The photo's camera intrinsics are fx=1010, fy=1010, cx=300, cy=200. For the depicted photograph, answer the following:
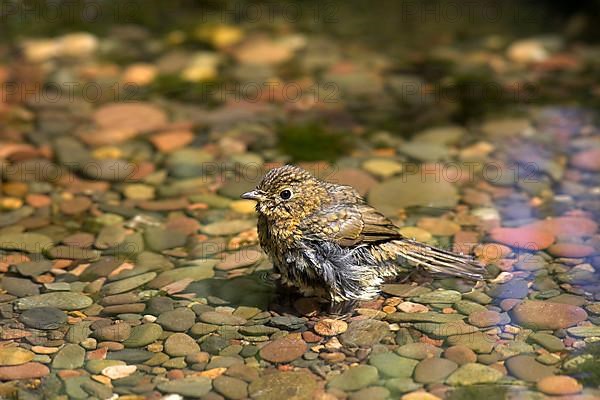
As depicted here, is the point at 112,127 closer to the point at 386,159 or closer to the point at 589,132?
the point at 386,159

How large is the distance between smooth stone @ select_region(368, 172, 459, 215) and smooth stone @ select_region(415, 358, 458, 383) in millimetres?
2321

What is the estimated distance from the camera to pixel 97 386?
19.9 ft

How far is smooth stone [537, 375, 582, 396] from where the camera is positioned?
5.86 meters

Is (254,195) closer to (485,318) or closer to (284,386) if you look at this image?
(284,386)

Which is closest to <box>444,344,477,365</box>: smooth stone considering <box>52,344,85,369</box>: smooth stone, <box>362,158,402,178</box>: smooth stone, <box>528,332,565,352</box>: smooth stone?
<box>528,332,565,352</box>: smooth stone

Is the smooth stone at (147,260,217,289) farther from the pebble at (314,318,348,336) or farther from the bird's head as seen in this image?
the pebble at (314,318,348,336)

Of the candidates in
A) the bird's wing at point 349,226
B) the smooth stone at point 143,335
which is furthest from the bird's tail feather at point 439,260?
the smooth stone at point 143,335

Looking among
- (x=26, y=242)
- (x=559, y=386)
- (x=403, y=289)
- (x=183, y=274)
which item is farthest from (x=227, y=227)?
(x=559, y=386)

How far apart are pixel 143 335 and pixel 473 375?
2175mm

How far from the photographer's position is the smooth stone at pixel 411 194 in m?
8.55

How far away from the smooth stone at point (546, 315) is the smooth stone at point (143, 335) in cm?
239

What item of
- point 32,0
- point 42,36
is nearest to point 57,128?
point 42,36

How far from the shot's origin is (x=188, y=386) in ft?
19.9

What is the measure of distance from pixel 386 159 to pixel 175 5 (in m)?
5.23
